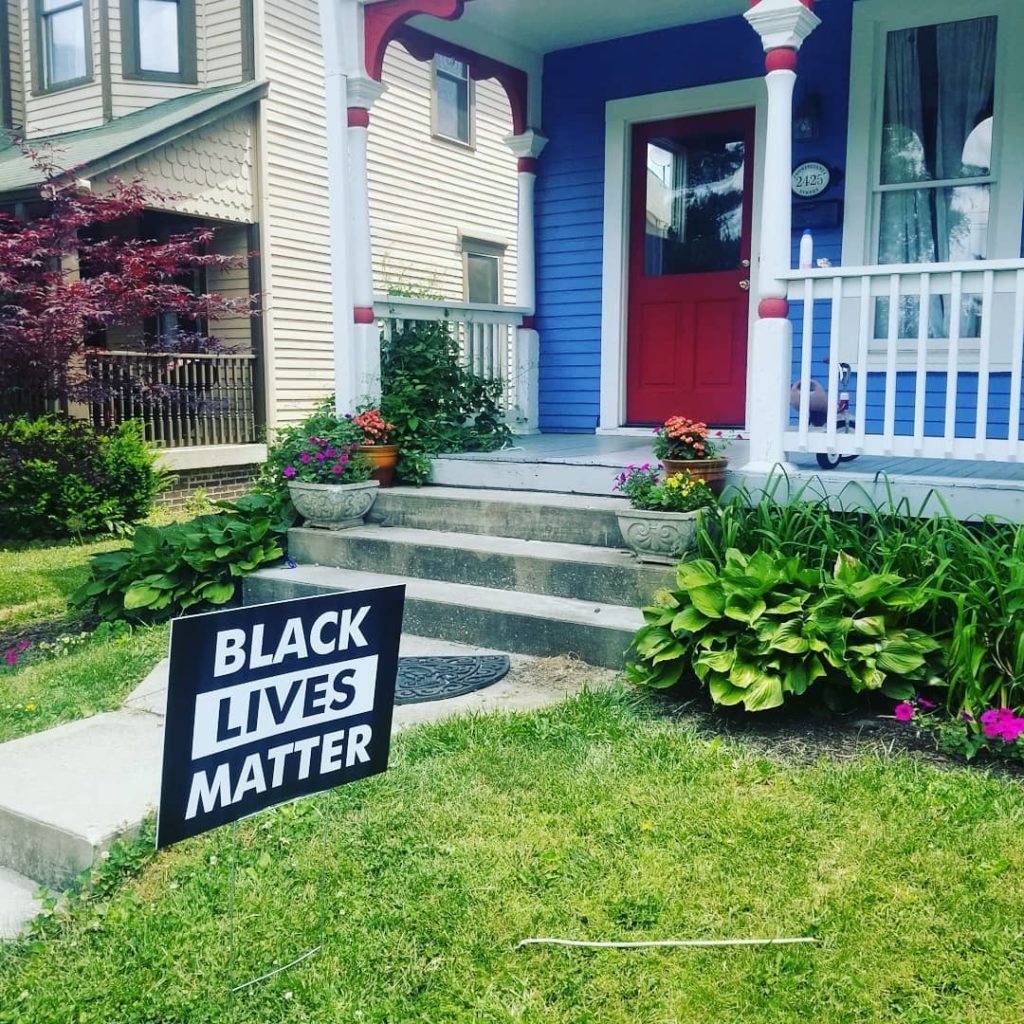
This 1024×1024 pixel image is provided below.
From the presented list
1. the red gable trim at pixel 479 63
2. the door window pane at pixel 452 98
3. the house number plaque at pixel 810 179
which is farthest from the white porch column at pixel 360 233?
the door window pane at pixel 452 98

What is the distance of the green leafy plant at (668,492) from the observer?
169 inches

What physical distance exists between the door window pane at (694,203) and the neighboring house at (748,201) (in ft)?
0.05

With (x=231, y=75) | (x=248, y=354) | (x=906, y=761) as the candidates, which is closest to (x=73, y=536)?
(x=248, y=354)

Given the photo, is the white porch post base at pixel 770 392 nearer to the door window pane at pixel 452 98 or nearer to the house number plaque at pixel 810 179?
the house number plaque at pixel 810 179

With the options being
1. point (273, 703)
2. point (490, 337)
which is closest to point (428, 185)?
point (490, 337)

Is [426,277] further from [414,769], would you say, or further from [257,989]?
[257,989]

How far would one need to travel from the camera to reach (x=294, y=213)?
11.5 m

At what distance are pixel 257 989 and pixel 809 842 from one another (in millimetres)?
1328

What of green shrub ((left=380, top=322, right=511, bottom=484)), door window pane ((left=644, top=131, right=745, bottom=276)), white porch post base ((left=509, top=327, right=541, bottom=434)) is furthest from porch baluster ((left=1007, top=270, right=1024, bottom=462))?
white porch post base ((left=509, top=327, right=541, bottom=434))

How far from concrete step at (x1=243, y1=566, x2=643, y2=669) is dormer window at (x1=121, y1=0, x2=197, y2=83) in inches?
328

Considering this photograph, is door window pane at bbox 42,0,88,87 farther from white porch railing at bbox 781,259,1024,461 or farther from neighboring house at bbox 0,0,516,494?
white porch railing at bbox 781,259,1024,461

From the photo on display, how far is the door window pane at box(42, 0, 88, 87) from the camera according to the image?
11.3 m

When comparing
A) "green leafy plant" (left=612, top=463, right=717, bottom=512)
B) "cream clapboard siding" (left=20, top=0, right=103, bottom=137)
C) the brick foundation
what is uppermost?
"cream clapboard siding" (left=20, top=0, right=103, bottom=137)

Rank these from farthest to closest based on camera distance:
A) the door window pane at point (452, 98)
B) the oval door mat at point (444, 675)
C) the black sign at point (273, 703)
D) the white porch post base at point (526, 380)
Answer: the door window pane at point (452, 98) → the white porch post base at point (526, 380) → the oval door mat at point (444, 675) → the black sign at point (273, 703)
